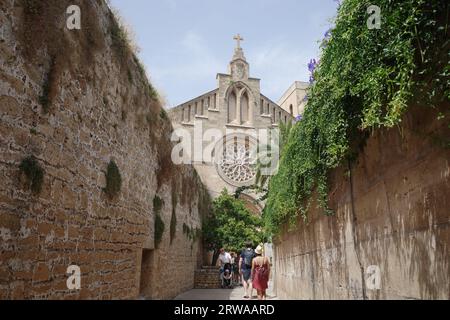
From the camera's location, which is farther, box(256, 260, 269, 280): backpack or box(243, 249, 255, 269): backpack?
box(243, 249, 255, 269): backpack

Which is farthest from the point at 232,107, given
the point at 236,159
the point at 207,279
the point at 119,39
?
the point at 119,39

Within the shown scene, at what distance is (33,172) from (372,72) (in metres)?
3.33

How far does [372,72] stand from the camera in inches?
120

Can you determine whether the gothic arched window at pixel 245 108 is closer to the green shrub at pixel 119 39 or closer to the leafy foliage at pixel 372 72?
the green shrub at pixel 119 39

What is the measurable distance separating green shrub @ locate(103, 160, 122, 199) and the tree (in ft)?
43.1

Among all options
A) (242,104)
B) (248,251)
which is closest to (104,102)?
(248,251)

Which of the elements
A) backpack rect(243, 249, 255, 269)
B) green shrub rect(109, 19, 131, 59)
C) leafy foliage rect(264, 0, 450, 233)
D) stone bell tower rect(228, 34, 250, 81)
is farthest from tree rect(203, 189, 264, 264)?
leafy foliage rect(264, 0, 450, 233)

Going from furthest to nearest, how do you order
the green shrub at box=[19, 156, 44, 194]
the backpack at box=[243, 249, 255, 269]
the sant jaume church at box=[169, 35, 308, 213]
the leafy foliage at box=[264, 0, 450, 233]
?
the sant jaume church at box=[169, 35, 308, 213]
the backpack at box=[243, 249, 255, 269]
the green shrub at box=[19, 156, 44, 194]
the leafy foliage at box=[264, 0, 450, 233]

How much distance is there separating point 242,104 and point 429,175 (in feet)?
84.2

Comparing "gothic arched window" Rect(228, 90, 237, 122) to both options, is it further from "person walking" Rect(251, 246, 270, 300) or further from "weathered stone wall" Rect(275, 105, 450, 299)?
"weathered stone wall" Rect(275, 105, 450, 299)

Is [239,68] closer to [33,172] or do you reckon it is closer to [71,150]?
[71,150]

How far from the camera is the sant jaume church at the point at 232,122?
1000 inches

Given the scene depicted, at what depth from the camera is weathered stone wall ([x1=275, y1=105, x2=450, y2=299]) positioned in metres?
2.79

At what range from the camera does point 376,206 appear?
3.86m
